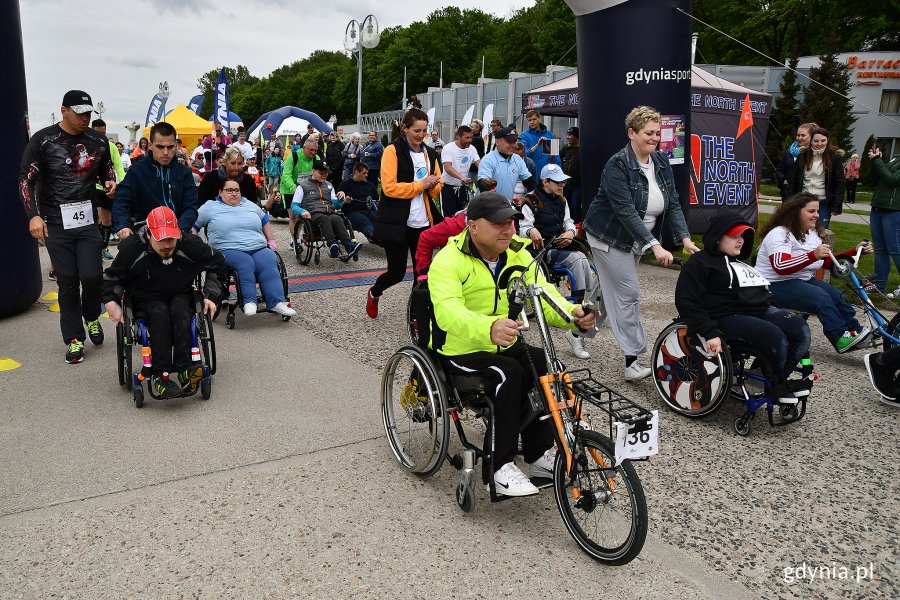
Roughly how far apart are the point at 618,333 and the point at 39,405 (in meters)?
4.01

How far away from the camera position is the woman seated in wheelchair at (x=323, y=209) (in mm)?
10148

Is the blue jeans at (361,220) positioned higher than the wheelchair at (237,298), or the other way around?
the blue jeans at (361,220)

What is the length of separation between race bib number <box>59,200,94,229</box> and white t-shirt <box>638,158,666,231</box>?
14.1 ft

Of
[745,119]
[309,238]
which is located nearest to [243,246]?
[309,238]

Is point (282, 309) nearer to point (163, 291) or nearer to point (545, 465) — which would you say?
point (163, 291)

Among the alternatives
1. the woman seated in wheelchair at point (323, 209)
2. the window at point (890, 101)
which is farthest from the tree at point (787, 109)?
the woman seated in wheelchair at point (323, 209)

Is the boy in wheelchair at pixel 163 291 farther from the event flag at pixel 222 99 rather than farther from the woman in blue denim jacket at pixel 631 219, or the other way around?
the event flag at pixel 222 99

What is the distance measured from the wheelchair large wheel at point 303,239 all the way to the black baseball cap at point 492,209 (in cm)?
720

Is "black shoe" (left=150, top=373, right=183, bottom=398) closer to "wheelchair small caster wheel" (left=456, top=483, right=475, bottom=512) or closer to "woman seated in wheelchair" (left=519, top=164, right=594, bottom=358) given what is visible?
"wheelchair small caster wheel" (left=456, top=483, right=475, bottom=512)

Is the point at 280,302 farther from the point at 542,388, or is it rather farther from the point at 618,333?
the point at 542,388

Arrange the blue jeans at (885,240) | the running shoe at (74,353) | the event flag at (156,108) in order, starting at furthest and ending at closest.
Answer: the event flag at (156,108), the blue jeans at (885,240), the running shoe at (74,353)

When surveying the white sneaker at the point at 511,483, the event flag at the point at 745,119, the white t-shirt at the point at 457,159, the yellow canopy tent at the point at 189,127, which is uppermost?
the yellow canopy tent at the point at 189,127

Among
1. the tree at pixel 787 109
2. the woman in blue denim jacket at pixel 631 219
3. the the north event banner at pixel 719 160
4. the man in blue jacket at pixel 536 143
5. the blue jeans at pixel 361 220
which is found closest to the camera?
the woman in blue denim jacket at pixel 631 219

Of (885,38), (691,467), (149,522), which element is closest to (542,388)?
(691,467)
